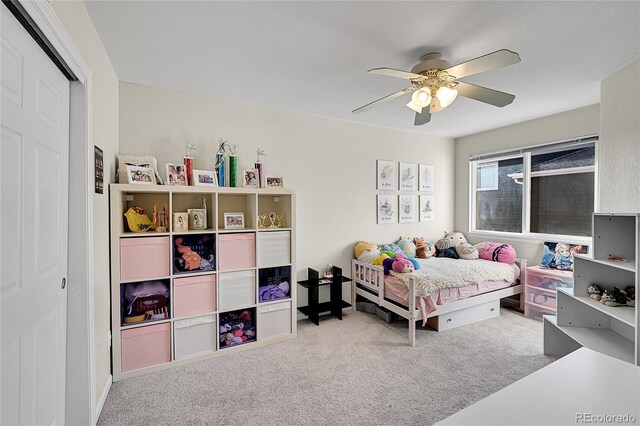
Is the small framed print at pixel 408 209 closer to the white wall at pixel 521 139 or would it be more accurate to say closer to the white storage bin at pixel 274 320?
the white wall at pixel 521 139

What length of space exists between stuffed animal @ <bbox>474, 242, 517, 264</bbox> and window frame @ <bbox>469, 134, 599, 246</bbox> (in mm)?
313

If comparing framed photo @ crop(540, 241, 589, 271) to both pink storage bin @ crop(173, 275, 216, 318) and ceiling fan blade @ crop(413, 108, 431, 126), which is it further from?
pink storage bin @ crop(173, 275, 216, 318)

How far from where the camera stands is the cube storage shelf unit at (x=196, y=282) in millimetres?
2285

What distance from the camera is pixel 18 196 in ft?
3.71

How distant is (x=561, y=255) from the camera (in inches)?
136

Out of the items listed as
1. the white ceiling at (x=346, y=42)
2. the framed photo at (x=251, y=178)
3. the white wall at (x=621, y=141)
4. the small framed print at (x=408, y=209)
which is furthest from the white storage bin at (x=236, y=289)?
the white wall at (x=621, y=141)

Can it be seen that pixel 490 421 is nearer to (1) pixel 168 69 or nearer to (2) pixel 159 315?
(2) pixel 159 315

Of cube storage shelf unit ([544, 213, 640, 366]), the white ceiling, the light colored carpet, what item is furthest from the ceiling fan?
the light colored carpet

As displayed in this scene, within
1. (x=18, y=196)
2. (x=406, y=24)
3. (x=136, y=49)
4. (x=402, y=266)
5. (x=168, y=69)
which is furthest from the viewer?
(x=402, y=266)

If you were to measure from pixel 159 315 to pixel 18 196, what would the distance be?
5.31ft

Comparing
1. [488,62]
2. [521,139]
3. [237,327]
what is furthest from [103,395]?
[521,139]

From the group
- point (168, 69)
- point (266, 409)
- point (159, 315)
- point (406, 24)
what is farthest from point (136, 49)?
point (266, 409)

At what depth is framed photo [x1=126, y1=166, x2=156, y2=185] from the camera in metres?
2.33

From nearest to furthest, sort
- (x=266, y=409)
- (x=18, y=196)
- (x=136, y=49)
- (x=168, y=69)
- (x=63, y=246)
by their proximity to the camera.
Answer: (x=18, y=196), (x=63, y=246), (x=266, y=409), (x=136, y=49), (x=168, y=69)
